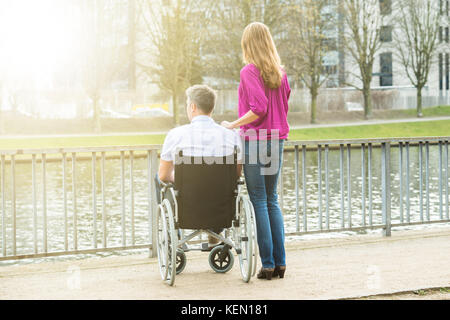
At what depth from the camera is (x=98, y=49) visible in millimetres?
37031

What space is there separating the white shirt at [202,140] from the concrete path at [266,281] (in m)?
0.98

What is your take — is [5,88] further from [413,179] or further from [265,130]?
[265,130]

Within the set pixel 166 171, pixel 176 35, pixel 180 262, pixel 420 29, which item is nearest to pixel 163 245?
pixel 180 262

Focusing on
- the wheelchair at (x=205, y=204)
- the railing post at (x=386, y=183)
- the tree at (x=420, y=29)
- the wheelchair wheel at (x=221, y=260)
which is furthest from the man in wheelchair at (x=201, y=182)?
the tree at (x=420, y=29)

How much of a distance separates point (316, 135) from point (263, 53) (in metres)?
29.7

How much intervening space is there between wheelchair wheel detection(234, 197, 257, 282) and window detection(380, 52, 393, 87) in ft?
188

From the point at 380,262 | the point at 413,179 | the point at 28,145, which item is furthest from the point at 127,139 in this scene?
the point at 380,262

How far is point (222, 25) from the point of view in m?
38.6

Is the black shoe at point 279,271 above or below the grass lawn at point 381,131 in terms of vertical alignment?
below

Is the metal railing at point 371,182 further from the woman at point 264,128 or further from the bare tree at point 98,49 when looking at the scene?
the bare tree at point 98,49

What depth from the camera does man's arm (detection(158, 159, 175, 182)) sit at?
5492mm

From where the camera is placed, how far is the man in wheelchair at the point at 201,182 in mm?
5312
